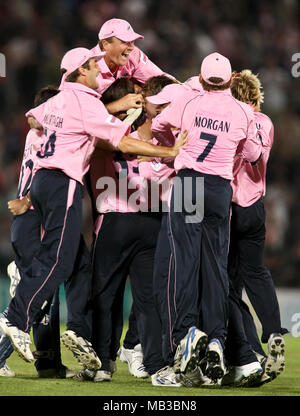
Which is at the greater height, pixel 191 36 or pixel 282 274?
pixel 191 36

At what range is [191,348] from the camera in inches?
222

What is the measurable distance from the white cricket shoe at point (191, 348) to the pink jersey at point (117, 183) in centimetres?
110

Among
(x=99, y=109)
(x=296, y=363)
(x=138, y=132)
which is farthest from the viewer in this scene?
(x=296, y=363)

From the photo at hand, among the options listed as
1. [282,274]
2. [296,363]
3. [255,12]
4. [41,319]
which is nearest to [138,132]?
[41,319]

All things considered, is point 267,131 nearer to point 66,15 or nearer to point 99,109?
point 99,109

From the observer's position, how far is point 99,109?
611cm

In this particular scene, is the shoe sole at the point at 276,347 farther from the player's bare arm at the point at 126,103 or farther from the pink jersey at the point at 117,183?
the player's bare arm at the point at 126,103

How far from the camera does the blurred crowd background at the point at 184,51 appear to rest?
1246 cm

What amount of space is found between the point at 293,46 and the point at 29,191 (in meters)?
9.12

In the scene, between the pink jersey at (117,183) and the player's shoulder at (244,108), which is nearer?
the player's shoulder at (244,108)

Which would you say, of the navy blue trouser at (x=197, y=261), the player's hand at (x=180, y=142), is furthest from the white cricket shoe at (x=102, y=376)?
the player's hand at (x=180, y=142)

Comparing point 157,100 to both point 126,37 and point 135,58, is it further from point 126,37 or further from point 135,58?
point 135,58

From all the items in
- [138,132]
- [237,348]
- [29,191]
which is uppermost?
[138,132]

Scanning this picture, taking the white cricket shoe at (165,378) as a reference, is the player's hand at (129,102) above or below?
above
